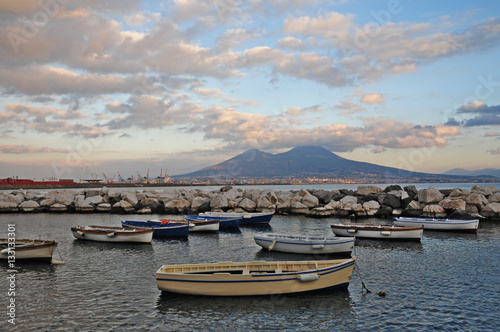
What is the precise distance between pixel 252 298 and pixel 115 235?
17.5m

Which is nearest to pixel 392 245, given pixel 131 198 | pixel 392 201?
pixel 392 201

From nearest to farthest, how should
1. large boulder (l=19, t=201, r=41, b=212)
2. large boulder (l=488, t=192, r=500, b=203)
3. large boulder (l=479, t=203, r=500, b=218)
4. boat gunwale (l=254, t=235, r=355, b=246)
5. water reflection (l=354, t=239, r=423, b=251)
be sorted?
boat gunwale (l=254, t=235, r=355, b=246)
water reflection (l=354, t=239, r=423, b=251)
large boulder (l=479, t=203, r=500, b=218)
large boulder (l=488, t=192, r=500, b=203)
large boulder (l=19, t=201, r=41, b=212)

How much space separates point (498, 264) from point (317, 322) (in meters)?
15.4

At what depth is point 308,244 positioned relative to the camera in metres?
25.3

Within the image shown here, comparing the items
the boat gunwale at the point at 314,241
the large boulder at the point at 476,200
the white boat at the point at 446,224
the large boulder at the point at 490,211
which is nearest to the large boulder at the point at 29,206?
the boat gunwale at the point at 314,241

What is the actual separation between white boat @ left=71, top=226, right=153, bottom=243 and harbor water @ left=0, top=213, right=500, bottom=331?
1538 mm

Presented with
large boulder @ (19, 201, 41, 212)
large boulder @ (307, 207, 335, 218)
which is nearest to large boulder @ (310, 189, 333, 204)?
large boulder @ (307, 207, 335, 218)

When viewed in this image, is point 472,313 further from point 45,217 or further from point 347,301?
point 45,217

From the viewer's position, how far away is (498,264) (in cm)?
2211

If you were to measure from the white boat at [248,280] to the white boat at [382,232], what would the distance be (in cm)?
1489

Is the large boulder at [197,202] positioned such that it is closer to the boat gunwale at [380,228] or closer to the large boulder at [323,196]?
the large boulder at [323,196]

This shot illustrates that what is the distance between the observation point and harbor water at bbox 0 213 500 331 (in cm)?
1370

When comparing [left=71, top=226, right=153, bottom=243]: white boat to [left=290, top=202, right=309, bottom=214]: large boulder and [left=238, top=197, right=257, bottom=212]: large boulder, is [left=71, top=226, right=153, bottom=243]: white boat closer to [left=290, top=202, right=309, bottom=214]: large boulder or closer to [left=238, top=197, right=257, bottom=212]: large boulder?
[left=238, top=197, right=257, bottom=212]: large boulder

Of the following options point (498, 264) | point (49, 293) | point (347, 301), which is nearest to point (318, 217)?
point (498, 264)
